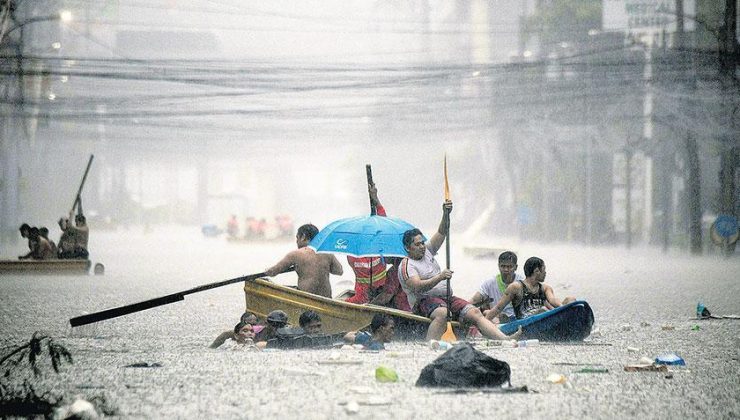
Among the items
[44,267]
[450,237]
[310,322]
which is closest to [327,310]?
[310,322]

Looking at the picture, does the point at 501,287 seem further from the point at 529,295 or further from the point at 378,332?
the point at 378,332

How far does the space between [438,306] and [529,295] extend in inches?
43.4

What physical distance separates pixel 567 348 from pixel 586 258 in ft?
88.2

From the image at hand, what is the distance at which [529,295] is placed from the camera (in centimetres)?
1366

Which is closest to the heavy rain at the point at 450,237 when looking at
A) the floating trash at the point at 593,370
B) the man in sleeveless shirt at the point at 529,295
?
the floating trash at the point at 593,370

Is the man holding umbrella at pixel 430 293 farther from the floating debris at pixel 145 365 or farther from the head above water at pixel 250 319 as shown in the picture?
the floating debris at pixel 145 365

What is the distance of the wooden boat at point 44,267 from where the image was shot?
26812 millimetres

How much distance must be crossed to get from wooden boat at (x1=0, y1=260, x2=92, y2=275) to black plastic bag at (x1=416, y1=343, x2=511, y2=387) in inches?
729

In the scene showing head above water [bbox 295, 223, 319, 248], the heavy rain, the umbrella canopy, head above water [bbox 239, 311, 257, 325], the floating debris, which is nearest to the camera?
the heavy rain

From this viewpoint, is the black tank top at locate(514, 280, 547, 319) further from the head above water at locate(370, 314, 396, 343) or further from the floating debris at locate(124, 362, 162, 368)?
the floating debris at locate(124, 362, 162, 368)

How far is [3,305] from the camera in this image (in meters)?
19.3

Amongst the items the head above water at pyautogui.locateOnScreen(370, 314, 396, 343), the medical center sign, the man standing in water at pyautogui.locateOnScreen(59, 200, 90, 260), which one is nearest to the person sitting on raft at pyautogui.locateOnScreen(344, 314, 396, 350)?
the head above water at pyautogui.locateOnScreen(370, 314, 396, 343)

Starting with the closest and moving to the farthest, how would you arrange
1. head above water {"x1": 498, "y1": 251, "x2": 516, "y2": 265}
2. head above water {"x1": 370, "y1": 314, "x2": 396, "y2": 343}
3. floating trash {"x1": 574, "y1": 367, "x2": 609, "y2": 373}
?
floating trash {"x1": 574, "y1": 367, "x2": 609, "y2": 373}
head above water {"x1": 370, "y1": 314, "x2": 396, "y2": 343}
head above water {"x1": 498, "y1": 251, "x2": 516, "y2": 265}

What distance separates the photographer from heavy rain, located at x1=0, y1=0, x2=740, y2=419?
1000 cm
